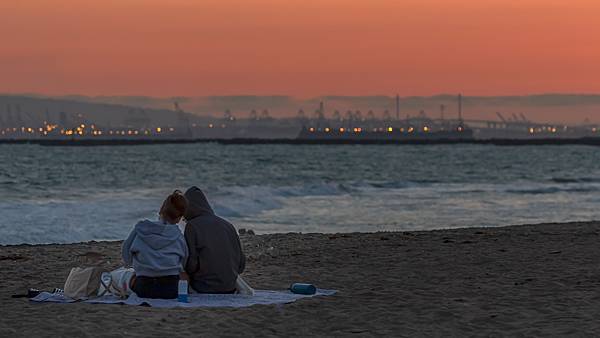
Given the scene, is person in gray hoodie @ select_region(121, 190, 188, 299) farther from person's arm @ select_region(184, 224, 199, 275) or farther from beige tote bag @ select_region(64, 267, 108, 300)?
beige tote bag @ select_region(64, 267, 108, 300)

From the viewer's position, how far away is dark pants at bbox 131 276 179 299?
25.8 feet

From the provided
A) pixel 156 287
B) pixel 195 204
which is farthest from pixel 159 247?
pixel 195 204

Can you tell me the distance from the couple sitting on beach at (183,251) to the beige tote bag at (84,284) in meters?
0.32

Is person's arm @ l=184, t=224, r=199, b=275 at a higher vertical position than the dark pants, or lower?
higher

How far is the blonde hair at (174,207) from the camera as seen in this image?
7.55m

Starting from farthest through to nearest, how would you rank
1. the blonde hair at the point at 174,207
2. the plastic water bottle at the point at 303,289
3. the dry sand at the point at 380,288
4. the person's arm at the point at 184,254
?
1. the plastic water bottle at the point at 303,289
2. the person's arm at the point at 184,254
3. the blonde hair at the point at 174,207
4. the dry sand at the point at 380,288

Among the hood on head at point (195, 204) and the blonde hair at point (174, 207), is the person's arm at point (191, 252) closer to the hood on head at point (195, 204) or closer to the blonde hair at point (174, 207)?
the hood on head at point (195, 204)

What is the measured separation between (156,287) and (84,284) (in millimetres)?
662

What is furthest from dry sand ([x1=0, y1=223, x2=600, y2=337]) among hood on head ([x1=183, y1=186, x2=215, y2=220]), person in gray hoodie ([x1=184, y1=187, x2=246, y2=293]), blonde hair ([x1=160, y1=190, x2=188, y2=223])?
hood on head ([x1=183, y1=186, x2=215, y2=220])

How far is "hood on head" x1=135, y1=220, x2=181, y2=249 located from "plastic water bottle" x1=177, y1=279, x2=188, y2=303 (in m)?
0.50

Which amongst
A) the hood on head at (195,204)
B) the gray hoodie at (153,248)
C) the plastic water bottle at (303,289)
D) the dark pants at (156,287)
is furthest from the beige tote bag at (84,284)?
the plastic water bottle at (303,289)

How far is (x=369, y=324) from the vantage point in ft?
24.0

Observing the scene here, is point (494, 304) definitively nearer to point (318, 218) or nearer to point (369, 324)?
point (369, 324)

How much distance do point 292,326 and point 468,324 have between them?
1.33m
